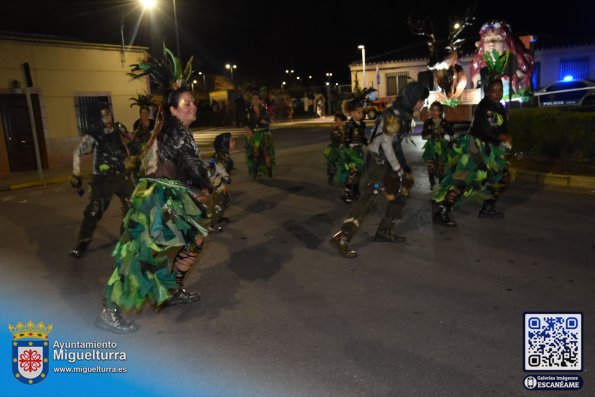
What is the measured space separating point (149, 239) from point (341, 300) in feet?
5.81

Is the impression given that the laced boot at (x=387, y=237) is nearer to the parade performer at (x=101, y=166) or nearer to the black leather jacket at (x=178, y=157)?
the black leather jacket at (x=178, y=157)

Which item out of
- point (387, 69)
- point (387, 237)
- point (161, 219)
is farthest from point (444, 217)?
point (387, 69)

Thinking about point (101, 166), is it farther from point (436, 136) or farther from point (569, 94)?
point (569, 94)

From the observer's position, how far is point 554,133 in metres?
10.4

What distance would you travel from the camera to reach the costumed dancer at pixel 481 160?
673 centimetres

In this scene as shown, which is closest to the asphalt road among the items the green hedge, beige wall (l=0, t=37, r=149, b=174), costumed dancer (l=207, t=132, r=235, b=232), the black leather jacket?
costumed dancer (l=207, t=132, r=235, b=232)

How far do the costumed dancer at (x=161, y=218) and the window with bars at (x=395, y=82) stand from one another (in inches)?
1212

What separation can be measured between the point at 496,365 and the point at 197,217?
2.54 metres

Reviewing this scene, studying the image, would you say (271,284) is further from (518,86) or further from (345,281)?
(518,86)

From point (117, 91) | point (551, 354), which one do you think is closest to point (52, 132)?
point (117, 91)

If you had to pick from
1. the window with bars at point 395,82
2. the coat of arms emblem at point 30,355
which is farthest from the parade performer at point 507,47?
the coat of arms emblem at point 30,355

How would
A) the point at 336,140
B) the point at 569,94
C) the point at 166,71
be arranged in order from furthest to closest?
the point at 569,94 → the point at 336,140 → the point at 166,71

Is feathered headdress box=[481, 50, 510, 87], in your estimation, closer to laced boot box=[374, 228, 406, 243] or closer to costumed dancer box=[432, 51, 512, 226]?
costumed dancer box=[432, 51, 512, 226]

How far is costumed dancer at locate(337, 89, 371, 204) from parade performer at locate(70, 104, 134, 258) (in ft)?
11.9
